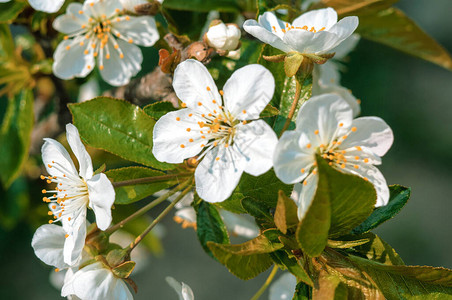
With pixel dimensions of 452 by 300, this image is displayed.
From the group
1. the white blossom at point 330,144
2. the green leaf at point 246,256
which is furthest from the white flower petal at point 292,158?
the green leaf at point 246,256

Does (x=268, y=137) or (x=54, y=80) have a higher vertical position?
(x=268, y=137)

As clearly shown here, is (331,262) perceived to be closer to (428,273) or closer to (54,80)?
(428,273)

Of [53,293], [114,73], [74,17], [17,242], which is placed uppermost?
[74,17]

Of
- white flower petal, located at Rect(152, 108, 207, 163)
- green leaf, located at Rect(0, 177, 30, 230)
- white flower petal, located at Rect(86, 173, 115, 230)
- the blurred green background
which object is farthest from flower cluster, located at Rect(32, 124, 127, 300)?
the blurred green background

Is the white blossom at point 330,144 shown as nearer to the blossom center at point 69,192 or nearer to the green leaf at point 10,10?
the blossom center at point 69,192

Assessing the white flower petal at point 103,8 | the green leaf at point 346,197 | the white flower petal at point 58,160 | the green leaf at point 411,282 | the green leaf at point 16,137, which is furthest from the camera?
the green leaf at point 16,137

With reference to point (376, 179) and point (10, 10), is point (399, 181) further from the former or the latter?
point (10, 10)

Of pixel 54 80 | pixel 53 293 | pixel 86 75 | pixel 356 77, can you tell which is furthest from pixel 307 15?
pixel 53 293
